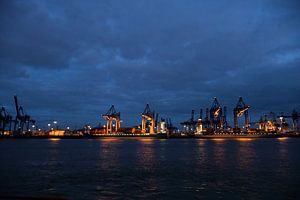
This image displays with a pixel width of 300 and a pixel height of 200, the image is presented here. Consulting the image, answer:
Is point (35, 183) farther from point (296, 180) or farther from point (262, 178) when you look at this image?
point (296, 180)

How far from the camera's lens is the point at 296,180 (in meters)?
22.0

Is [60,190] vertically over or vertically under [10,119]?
under

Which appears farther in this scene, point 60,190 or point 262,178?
point 262,178

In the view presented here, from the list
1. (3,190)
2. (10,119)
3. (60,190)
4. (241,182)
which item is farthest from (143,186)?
(10,119)

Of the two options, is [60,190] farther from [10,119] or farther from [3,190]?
[10,119]

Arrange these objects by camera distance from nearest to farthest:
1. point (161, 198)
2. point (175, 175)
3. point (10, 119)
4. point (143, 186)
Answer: point (161, 198)
point (143, 186)
point (175, 175)
point (10, 119)

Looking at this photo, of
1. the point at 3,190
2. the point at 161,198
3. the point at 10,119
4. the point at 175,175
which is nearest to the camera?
the point at 161,198

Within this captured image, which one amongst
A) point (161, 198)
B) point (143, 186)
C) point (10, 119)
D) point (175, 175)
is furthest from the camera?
point (10, 119)

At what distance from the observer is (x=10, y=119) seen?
197 metres

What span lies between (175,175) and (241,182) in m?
5.66

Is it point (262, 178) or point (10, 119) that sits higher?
point (10, 119)

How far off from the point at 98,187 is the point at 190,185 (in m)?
6.00

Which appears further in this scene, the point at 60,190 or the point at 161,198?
the point at 60,190

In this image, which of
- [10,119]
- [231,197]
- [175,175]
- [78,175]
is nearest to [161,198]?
[231,197]
